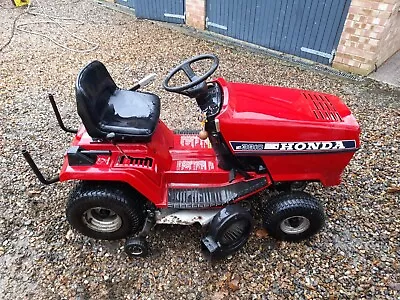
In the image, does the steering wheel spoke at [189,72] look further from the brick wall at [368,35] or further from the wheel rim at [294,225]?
the brick wall at [368,35]

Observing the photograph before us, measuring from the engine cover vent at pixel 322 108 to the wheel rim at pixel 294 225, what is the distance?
2.42 feet

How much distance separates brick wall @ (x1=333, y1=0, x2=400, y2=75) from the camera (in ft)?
13.9

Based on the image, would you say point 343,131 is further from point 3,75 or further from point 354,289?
point 3,75

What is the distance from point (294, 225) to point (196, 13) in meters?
4.42

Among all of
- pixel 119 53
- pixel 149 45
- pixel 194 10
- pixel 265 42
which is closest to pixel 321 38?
pixel 265 42

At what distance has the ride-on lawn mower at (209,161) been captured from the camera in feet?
7.22

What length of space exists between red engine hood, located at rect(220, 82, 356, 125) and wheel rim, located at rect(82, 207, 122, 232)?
1.15 m

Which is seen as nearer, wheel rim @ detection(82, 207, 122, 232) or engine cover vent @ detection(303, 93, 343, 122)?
engine cover vent @ detection(303, 93, 343, 122)

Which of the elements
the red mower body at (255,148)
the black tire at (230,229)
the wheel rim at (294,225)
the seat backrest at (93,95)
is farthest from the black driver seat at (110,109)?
the wheel rim at (294,225)

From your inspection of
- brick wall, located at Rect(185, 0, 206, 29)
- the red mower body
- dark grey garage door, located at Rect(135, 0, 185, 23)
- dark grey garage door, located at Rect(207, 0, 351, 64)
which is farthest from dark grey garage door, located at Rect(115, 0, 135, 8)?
the red mower body

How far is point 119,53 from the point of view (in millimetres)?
5328

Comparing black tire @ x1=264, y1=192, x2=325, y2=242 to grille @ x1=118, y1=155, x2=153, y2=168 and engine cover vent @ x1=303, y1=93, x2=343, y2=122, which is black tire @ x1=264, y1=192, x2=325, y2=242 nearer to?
engine cover vent @ x1=303, y1=93, x2=343, y2=122

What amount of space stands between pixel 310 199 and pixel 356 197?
835 millimetres

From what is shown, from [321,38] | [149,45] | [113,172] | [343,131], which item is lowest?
[149,45]
